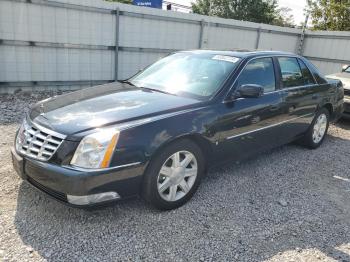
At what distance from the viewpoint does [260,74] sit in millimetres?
4332

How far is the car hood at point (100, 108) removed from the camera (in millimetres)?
3011

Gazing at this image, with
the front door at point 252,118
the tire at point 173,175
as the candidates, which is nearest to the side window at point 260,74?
the front door at point 252,118

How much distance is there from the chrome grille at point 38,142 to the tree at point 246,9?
29.0 metres

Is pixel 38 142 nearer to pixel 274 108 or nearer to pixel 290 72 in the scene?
pixel 274 108

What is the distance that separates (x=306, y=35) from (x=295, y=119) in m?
10.3

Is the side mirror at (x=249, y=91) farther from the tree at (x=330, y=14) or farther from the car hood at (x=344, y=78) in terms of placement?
the tree at (x=330, y=14)

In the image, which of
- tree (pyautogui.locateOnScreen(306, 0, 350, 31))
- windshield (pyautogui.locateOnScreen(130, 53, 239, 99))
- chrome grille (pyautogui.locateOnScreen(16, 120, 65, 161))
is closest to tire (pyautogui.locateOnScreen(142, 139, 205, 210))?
windshield (pyautogui.locateOnScreen(130, 53, 239, 99))

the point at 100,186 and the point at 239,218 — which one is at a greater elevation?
the point at 100,186

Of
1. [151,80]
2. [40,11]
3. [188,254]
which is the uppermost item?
[40,11]

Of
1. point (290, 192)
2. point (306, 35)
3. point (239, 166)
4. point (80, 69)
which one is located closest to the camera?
point (290, 192)

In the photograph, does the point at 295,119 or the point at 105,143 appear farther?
the point at 295,119

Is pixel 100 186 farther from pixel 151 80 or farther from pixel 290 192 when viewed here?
pixel 290 192

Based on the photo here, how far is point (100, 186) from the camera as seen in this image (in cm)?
281

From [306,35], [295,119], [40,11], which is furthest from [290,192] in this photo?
[306,35]
